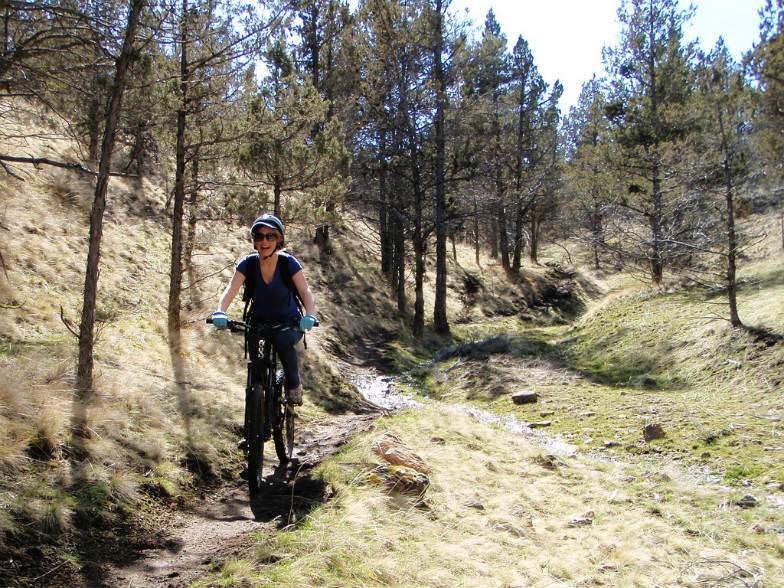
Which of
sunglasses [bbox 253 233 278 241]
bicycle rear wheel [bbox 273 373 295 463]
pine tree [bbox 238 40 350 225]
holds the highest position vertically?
pine tree [bbox 238 40 350 225]

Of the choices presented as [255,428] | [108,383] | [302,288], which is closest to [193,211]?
[108,383]

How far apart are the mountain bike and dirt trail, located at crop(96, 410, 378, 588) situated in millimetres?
254

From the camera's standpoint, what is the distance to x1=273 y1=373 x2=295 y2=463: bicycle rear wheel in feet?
18.6

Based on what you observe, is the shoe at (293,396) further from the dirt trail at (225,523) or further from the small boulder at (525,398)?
the small boulder at (525,398)

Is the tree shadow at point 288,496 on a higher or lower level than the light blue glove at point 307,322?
lower

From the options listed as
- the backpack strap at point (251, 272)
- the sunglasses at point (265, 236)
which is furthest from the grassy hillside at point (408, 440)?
the sunglasses at point (265, 236)

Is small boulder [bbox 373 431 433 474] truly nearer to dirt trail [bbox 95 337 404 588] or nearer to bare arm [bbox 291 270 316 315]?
dirt trail [bbox 95 337 404 588]

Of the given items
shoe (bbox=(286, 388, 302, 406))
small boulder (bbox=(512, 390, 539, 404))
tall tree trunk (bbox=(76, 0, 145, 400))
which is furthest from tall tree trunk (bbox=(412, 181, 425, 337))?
shoe (bbox=(286, 388, 302, 406))

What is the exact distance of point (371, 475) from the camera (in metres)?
5.23

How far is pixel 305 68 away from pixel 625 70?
14043mm

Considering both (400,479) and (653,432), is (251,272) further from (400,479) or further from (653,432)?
(653,432)

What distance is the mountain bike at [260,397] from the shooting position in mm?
5055

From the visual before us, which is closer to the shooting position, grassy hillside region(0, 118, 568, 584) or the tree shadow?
grassy hillside region(0, 118, 568, 584)

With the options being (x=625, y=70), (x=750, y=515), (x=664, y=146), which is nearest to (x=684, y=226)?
(x=664, y=146)
